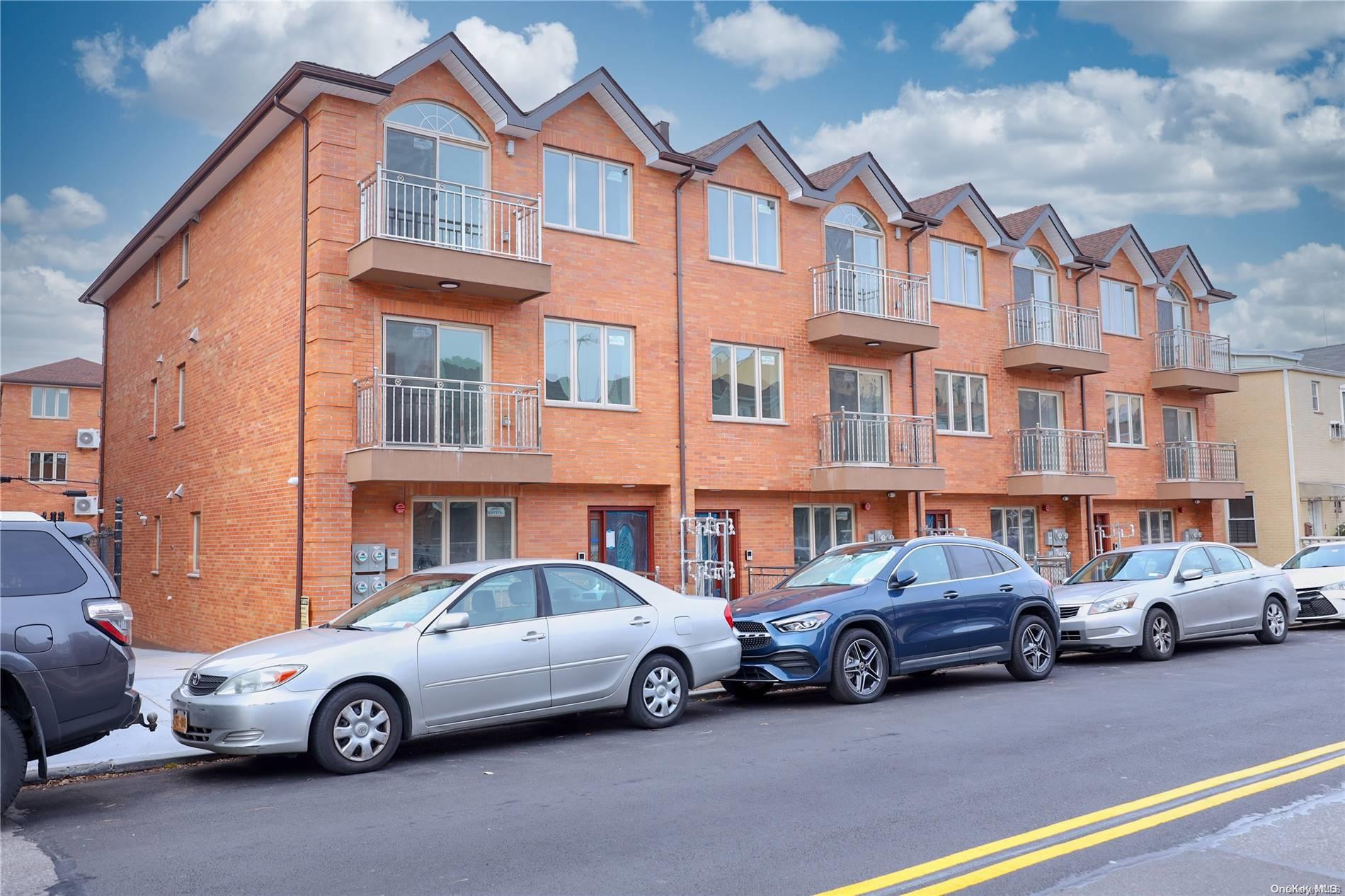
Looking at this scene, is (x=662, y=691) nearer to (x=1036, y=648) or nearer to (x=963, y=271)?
(x=1036, y=648)

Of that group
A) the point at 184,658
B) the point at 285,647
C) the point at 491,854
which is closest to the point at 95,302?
the point at 184,658

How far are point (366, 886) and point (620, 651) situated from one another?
4.19 metres

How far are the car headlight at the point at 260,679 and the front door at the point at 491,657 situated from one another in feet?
3.08

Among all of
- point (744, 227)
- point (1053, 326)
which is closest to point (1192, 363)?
point (1053, 326)

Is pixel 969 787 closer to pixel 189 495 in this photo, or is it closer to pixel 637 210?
pixel 637 210

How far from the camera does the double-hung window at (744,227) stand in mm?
19219

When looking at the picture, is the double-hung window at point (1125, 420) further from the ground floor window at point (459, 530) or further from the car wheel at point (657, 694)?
the car wheel at point (657, 694)

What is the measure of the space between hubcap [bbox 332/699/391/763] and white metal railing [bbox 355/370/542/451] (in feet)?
22.3

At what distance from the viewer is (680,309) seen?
59.8 ft

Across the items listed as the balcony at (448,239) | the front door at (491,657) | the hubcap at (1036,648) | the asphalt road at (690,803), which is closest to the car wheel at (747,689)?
the asphalt road at (690,803)

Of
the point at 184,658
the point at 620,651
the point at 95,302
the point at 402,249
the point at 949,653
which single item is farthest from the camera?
the point at 95,302

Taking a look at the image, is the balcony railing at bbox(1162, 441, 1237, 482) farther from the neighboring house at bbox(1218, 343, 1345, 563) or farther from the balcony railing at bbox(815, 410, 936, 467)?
the balcony railing at bbox(815, 410, 936, 467)

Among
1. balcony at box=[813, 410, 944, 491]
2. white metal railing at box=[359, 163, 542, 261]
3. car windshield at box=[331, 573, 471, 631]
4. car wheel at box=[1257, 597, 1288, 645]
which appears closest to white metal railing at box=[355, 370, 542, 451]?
white metal railing at box=[359, 163, 542, 261]

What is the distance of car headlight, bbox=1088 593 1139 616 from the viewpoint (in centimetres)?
1345
